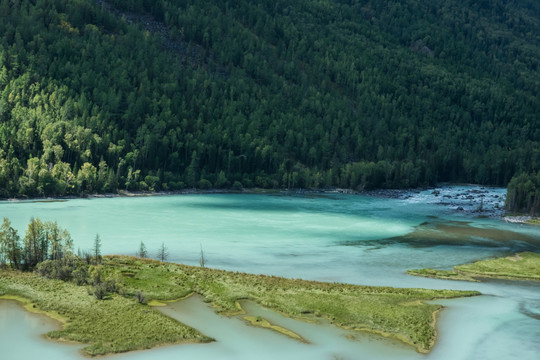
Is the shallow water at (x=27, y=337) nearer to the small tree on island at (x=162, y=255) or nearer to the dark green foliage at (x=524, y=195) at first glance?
the small tree on island at (x=162, y=255)

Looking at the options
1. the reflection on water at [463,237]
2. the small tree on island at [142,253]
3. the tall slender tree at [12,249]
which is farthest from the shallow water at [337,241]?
the tall slender tree at [12,249]

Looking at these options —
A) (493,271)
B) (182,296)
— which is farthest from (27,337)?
(493,271)

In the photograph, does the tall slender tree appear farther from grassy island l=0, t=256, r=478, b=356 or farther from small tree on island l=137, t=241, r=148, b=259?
small tree on island l=137, t=241, r=148, b=259

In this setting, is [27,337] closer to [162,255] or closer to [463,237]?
[162,255]

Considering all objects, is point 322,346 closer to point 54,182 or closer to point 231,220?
point 231,220

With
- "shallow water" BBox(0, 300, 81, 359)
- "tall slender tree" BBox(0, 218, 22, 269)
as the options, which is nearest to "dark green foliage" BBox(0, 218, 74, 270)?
"tall slender tree" BBox(0, 218, 22, 269)

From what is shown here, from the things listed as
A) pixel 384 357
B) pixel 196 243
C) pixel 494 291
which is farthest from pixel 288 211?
pixel 384 357
